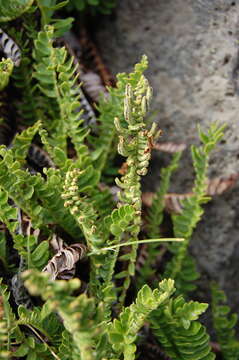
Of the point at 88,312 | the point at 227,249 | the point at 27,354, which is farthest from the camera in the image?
the point at 227,249

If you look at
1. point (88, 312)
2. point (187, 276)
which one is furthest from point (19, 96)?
point (88, 312)

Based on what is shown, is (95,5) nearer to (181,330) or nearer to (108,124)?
(108,124)

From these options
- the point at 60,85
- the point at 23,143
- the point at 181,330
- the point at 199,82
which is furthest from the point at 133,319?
the point at 199,82

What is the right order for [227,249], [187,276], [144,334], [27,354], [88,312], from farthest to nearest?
[227,249], [187,276], [144,334], [27,354], [88,312]

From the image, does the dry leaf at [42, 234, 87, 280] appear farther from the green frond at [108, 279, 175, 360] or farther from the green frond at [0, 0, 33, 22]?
the green frond at [0, 0, 33, 22]

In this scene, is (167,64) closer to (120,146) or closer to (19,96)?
(19,96)

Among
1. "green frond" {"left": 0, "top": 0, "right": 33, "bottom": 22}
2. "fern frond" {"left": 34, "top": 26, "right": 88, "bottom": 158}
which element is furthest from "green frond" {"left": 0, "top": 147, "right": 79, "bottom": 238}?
"green frond" {"left": 0, "top": 0, "right": 33, "bottom": 22}
